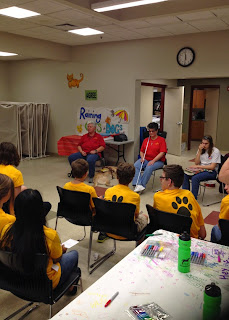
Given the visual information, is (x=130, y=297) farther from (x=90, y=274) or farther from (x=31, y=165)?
(x=31, y=165)

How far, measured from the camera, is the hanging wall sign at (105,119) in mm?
6823

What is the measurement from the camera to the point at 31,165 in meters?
6.95

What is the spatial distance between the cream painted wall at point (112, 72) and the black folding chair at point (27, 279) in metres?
5.01

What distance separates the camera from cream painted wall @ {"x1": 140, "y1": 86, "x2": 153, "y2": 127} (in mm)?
8461

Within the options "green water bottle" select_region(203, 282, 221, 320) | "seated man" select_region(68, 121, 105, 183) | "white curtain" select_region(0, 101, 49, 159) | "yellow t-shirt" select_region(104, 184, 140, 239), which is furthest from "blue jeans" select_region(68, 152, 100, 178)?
"green water bottle" select_region(203, 282, 221, 320)

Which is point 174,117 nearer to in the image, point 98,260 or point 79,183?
point 79,183

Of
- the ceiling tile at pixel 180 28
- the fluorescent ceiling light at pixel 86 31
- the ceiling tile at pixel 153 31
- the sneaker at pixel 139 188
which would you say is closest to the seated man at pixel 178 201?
the sneaker at pixel 139 188

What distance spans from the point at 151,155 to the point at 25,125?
3777mm

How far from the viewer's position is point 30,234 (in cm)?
158

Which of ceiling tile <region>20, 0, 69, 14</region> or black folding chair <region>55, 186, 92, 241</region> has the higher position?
ceiling tile <region>20, 0, 69, 14</region>

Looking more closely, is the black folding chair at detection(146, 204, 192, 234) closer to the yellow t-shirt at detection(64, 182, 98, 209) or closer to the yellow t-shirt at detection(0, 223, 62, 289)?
the yellow t-shirt at detection(64, 182, 98, 209)

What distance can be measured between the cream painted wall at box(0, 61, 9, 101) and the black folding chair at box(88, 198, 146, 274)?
24.8 ft

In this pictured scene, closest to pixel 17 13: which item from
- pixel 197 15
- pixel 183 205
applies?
pixel 197 15

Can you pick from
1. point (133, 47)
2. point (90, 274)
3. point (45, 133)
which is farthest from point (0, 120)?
point (90, 274)
